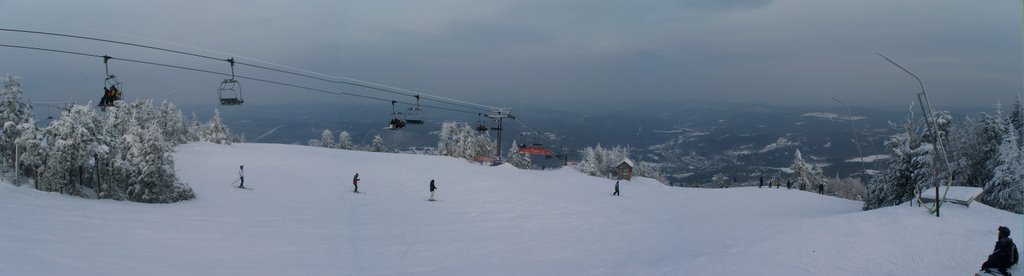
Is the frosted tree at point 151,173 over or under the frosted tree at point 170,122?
under

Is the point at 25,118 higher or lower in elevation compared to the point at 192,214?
higher

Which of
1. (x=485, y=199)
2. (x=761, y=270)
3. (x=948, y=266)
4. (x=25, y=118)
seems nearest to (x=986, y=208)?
Result: (x=948, y=266)

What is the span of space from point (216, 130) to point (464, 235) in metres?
61.6

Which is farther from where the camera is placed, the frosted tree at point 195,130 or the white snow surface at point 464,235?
the frosted tree at point 195,130

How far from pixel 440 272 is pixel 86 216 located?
1324 cm

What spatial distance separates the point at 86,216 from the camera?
18172mm

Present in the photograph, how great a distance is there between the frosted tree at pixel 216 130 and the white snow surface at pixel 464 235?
39.4 metres

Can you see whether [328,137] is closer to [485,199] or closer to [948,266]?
[485,199]

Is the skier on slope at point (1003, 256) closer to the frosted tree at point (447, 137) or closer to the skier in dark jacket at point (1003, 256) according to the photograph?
the skier in dark jacket at point (1003, 256)

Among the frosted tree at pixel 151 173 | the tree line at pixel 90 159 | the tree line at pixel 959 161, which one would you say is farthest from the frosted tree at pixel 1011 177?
the tree line at pixel 90 159

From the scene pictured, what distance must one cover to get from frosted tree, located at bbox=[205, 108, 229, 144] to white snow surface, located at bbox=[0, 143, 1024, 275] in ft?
129

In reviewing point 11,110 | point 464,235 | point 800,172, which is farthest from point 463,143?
point 464,235

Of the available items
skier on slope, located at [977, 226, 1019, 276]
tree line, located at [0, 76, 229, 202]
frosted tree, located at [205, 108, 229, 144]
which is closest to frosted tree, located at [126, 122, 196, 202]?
tree line, located at [0, 76, 229, 202]

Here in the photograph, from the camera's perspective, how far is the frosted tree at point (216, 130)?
68019 millimetres
